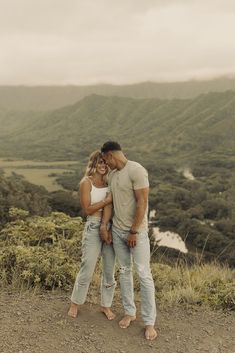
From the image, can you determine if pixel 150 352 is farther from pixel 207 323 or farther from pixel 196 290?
pixel 196 290

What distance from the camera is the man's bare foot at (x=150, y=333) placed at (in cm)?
508

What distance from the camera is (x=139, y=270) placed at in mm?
4992

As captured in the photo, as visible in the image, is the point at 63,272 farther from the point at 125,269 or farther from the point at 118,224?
the point at 118,224

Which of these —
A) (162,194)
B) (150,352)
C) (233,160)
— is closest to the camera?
(150,352)

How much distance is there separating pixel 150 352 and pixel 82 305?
123 centimetres

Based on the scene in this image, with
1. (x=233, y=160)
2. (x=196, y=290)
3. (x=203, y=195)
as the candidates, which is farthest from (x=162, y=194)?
(x=196, y=290)

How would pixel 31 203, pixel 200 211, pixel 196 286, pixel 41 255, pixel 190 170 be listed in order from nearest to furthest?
A: pixel 41 255
pixel 196 286
pixel 31 203
pixel 200 211
pixel 190 170

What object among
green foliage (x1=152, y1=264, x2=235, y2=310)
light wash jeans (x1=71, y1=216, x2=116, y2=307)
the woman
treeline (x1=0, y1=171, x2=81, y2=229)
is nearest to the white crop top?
the woman

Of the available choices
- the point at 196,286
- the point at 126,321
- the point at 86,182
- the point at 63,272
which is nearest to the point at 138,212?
the point at 86,182

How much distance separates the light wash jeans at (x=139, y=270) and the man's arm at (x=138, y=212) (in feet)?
0.28

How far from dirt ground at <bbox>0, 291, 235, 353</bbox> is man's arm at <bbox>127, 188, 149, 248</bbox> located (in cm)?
104

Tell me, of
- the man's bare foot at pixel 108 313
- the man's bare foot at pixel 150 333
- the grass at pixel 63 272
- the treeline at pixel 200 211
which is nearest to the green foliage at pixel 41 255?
the grass at pixel 63 272

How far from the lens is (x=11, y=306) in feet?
18.8

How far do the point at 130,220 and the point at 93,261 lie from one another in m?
0.65
